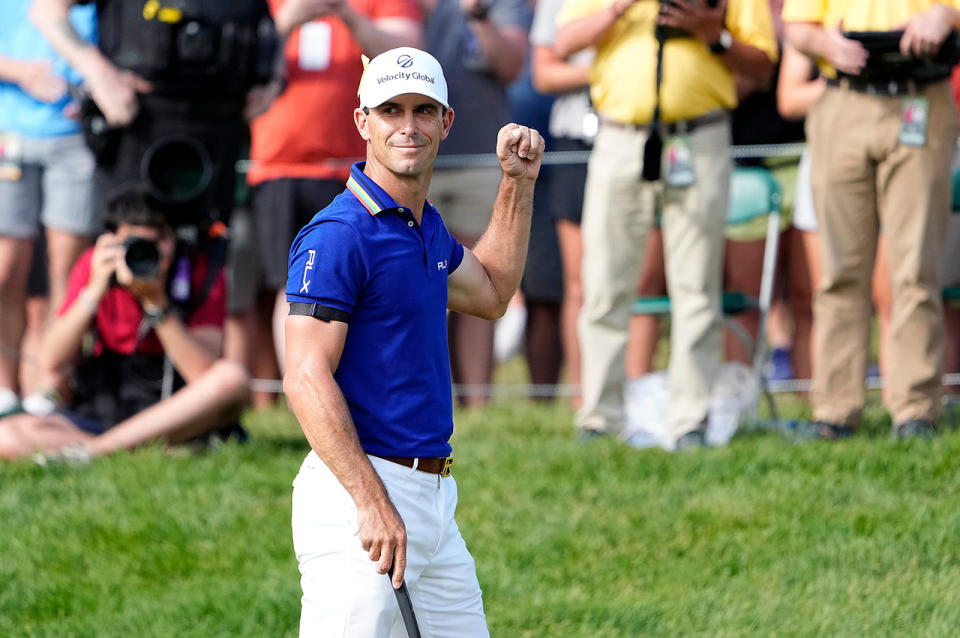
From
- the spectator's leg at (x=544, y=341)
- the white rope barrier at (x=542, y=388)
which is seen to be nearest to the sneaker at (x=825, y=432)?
the white rope barrier at (x=542, y=388)

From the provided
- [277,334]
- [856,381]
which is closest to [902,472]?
[856,381]

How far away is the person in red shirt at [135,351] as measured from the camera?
7.02 metres

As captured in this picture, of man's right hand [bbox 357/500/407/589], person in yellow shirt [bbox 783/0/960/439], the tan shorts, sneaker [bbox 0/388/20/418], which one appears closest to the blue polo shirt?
man's right hand [bbox 357/500/407/589]

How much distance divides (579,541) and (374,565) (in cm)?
243

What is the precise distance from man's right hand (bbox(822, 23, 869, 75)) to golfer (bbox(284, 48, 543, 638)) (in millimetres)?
3429

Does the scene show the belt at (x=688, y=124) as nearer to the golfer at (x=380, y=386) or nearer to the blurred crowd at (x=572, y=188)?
the blurred crowd at (x=572, y=188)

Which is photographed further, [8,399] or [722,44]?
[8,399]

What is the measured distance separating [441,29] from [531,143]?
16.9ft

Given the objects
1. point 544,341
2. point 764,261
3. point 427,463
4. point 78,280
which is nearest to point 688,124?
point 764,261

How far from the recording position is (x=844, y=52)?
6.72 metres

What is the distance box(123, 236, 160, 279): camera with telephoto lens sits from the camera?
22.7 feet

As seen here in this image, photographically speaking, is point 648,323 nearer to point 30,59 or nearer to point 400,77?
point 30,59

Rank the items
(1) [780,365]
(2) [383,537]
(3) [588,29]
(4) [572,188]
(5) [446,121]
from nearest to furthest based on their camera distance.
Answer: (2) [383,537] < (5) [446,121] < (3) [588,29] < (4) [572,188] < (1) [780,365]

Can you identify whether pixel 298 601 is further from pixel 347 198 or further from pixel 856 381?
pixel 856 381
